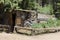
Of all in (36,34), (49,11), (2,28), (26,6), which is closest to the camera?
(36,34)

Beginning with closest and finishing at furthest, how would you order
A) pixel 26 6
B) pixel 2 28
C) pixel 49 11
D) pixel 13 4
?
pixel 2 28 → pixel 13 4 → pixel 26 6 → pixel 49 11

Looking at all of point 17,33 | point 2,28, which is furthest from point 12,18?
point 17,33

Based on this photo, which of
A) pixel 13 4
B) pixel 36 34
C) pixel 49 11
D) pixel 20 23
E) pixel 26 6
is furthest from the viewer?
pixel 49 11

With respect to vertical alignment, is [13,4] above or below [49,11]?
above

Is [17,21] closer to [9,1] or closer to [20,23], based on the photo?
[20,23]

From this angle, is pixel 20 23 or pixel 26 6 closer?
pixel 20 23

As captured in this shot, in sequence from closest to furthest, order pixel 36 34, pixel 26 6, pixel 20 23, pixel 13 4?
pixel 36 34 → pixel 20 23 → pixel 13 4 → pixel 26 6

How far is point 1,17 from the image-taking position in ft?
58.3

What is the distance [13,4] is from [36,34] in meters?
7.87

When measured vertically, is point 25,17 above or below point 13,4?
below

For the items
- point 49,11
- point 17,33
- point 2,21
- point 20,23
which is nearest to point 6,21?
point 2,21

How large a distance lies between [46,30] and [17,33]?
6.22 feet

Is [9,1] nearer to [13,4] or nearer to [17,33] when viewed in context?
[13,4]

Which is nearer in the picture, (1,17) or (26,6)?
(1,17)
